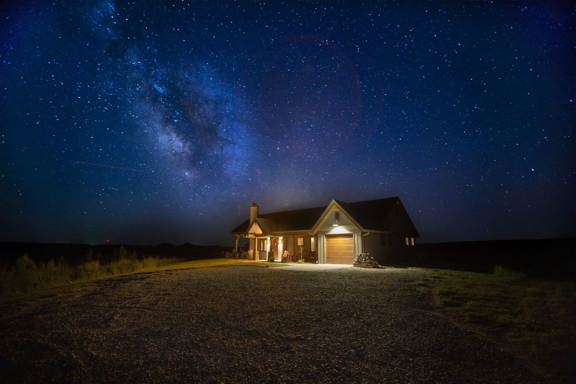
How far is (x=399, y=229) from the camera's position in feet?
95.5

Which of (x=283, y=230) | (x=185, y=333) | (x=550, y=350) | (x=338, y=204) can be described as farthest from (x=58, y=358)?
(x=283, y=230)

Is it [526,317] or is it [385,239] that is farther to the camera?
[385,239]

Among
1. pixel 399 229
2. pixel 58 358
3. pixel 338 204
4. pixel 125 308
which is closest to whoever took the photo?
pixel 58 358

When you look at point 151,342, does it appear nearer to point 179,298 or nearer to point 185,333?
point 185,333

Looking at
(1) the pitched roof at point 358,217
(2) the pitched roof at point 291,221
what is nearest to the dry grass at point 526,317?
(1) the pitched roof at point 358,217

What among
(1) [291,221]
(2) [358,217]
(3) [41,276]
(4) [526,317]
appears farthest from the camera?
(1) [291,221]

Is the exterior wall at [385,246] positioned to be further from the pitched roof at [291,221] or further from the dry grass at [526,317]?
the dry grass at [526,317]

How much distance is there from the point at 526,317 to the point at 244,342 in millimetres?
6830

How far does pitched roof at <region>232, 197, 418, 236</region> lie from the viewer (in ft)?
85.4

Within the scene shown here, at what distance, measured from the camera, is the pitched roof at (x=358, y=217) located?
26.0m

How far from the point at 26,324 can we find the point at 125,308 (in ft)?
7.24

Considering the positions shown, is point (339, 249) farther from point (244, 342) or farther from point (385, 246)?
point (244, 342)

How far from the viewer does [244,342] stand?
5.80 meters

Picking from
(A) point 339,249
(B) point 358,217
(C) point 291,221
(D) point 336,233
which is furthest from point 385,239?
(C) point 291,221
